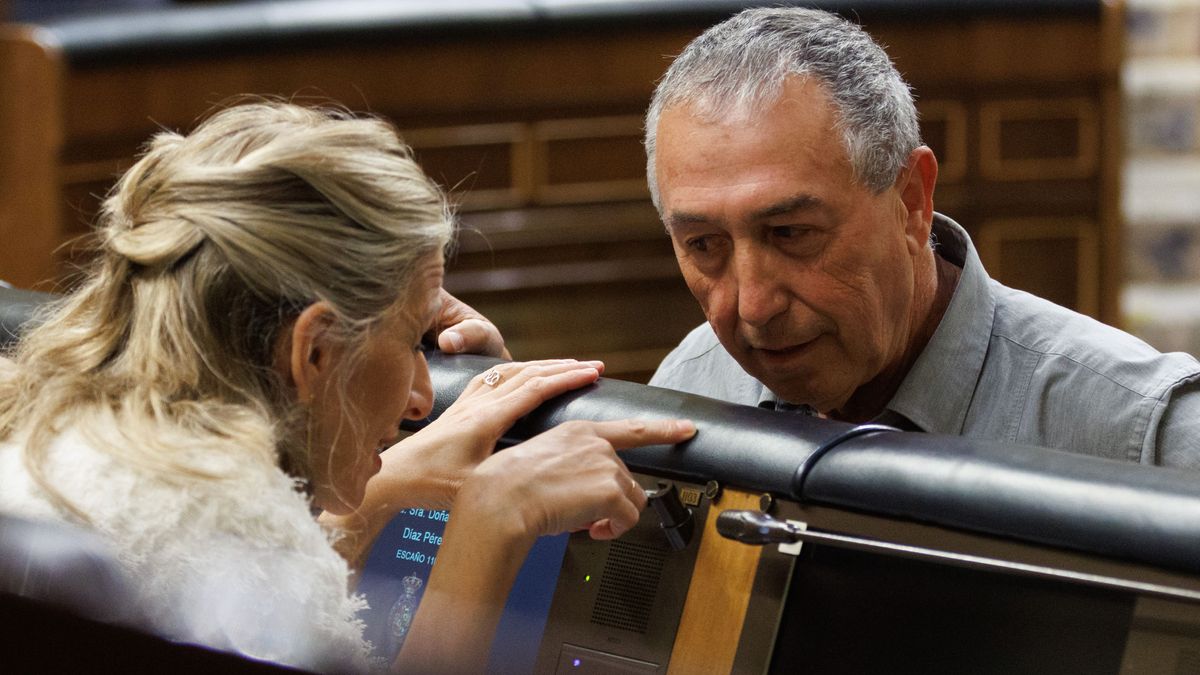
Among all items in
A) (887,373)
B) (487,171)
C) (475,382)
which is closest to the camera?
(475,382)

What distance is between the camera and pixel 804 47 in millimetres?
1296

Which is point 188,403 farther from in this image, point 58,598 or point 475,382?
point 58,598

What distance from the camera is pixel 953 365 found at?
135 centimetres

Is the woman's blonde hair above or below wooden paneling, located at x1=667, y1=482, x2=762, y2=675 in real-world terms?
above

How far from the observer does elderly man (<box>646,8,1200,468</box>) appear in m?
1.27

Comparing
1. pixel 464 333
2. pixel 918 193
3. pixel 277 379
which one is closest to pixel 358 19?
pixel 464 333

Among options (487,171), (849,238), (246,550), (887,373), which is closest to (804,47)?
(849,238)

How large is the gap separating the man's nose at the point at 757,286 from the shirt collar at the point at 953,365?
0.17m

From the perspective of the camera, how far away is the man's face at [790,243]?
4.17 feet

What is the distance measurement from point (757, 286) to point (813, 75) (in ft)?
0.67

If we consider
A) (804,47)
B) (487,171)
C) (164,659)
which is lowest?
(487,171)

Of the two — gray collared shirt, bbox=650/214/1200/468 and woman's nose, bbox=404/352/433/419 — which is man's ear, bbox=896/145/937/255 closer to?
gray collared shirt, bbox=650/214/1200/468

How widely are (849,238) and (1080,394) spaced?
0.26m

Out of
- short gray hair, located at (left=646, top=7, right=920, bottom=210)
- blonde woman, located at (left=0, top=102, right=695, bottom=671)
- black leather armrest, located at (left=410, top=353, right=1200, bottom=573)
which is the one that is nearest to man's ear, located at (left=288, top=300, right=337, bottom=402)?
blonde woman, located at (left=0, top=102, right=695, bottom=671)
